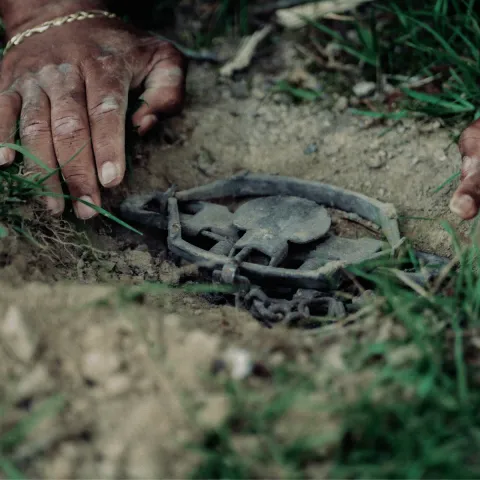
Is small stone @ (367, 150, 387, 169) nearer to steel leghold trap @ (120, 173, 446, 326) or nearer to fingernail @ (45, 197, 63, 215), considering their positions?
steel leghold trap @ (120, 173, 446, 326)

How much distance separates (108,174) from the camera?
216 centimetres

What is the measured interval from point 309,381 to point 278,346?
0.44 ft

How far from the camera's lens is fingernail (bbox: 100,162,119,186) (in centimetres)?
216

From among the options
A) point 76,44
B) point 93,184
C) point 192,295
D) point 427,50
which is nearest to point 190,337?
point 192,295

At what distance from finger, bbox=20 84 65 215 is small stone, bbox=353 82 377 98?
4.13 ft

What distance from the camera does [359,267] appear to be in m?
1.91

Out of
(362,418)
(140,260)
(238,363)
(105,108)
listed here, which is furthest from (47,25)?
(362,418)

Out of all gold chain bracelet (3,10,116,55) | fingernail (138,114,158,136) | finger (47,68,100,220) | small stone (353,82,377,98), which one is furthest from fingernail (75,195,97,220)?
small stone (353,82,377,98)

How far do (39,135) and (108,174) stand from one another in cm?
27

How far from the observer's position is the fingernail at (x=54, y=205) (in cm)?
205

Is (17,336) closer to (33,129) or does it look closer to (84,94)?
(33,129)

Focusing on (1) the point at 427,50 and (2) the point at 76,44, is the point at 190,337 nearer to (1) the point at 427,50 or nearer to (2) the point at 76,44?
(2) the point at 76,44

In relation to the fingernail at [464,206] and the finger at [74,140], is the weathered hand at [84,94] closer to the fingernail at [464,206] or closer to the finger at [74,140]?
the finger at [74,140]

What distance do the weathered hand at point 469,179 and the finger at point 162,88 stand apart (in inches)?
40.7
